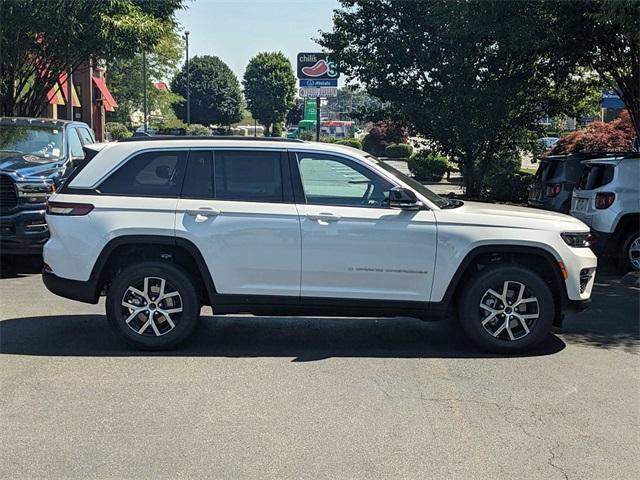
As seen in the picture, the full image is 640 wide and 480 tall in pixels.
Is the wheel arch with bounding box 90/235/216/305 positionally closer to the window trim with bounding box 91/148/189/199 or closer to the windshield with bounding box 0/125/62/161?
the window trim with bounding box 91/148/189/199

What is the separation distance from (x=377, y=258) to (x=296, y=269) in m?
0.72

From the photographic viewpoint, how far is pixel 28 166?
31.6 ft

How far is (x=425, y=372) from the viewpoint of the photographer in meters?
5.72

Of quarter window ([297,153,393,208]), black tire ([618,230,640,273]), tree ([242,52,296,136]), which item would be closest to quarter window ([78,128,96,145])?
quarter window ([297,153,393,208])

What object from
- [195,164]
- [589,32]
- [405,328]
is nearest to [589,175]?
[589,32]

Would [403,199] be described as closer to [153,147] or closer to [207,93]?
[153,147]

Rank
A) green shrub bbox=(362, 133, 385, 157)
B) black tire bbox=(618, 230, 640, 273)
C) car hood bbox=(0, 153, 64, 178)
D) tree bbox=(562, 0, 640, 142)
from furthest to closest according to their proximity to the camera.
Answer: green shrub bbox=(362, 133, 385, 157) → black tire bbox=(618, 230, 640, 273) → car hood bbox=(0, 153, 64, 178) → tree bbox=(562, 0, 640, 142)

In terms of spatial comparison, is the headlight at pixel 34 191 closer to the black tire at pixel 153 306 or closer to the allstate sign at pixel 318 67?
the black tire at pixel 153 306

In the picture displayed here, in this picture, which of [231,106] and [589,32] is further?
[231,106]

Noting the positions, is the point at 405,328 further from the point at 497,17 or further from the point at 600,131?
the point at 600,131

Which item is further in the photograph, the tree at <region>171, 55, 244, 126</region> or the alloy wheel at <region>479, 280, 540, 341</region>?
the tree at <region>171, 55, 244, 126</region>

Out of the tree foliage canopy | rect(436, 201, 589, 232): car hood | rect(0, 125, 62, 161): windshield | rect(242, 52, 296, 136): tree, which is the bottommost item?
rect(436, 201, 589, 232): car hood

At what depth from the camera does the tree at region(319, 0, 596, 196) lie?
51.8ft

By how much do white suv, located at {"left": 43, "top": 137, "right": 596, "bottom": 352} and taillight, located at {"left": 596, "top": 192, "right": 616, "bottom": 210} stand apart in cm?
435
